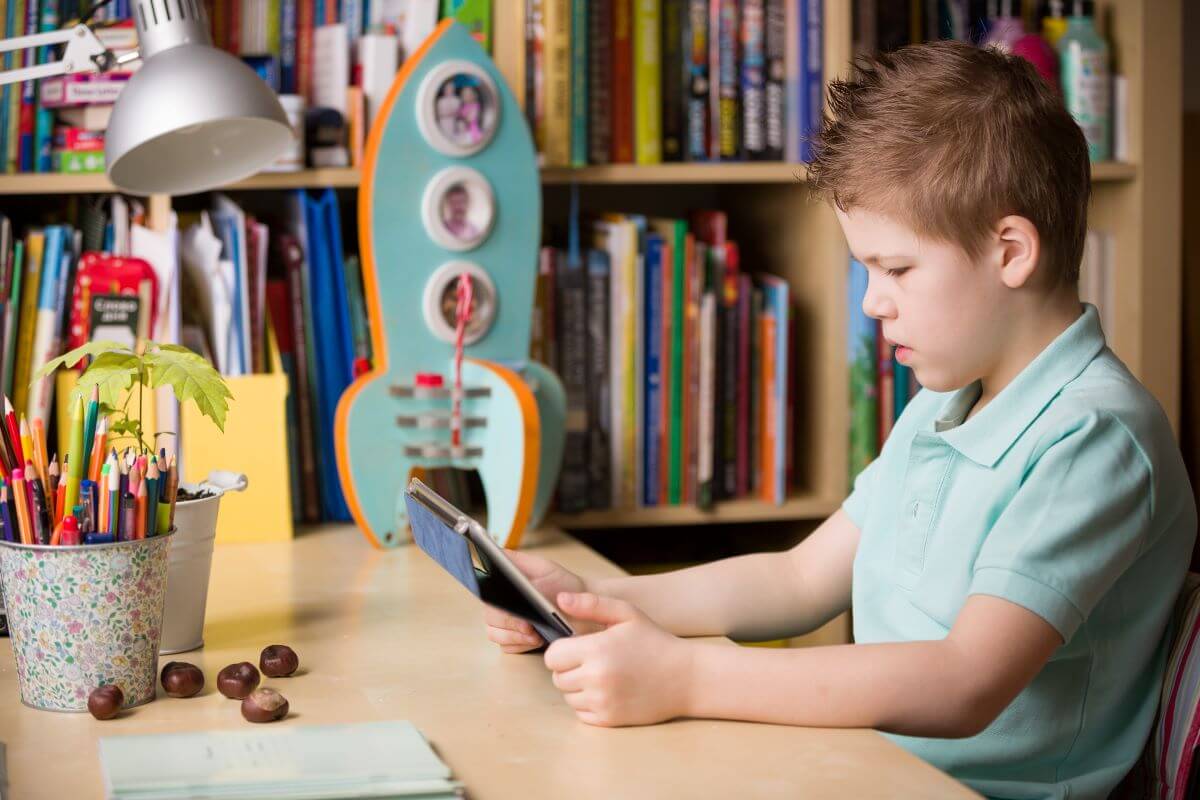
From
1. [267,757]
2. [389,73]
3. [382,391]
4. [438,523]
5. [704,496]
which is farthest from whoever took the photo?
[704,496]

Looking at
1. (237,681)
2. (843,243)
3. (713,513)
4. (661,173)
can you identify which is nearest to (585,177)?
(661,173)

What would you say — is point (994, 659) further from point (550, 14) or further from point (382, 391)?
point (550, 14)

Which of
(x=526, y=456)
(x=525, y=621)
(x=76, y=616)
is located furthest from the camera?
(x=526, y=456)

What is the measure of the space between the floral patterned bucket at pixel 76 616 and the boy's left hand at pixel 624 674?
28cm

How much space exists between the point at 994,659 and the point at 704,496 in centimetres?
87

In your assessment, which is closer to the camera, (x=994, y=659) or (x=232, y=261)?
(x=994, y=659)

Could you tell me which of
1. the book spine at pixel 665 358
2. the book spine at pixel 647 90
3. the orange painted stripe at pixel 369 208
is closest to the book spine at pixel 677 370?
the book spine at pixel 665 358

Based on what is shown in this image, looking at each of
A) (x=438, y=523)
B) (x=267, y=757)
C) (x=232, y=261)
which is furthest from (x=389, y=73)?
(x=267, y=757)

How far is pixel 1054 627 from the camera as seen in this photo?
84 cm

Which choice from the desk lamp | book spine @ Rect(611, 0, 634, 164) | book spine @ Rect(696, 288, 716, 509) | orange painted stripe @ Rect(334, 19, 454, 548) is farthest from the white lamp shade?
book spine @ Rect(696, 288, 716, 509)

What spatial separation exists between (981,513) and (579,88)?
87 centimetres

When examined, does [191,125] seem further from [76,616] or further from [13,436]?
[76,616]

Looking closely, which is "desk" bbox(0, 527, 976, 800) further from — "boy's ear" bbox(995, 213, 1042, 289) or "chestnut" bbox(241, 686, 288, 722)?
"boy's ear" bbox(995, 213, 1042, 289)

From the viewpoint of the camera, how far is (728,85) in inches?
66.0
